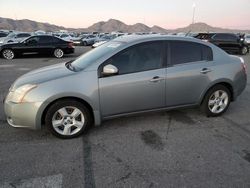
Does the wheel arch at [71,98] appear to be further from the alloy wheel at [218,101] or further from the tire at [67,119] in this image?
the alloy wheel at [218,101]

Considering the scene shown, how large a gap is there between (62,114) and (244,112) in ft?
12.6

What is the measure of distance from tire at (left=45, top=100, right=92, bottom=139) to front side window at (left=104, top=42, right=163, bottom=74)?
872mm

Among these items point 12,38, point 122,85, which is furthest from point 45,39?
point 122,85

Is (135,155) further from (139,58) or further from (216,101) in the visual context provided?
(216,101)

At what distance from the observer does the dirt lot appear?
292 centimetres

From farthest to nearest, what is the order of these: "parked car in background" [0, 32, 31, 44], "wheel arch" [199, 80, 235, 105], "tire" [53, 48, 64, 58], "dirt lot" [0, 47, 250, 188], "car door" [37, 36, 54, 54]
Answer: "parked car in background" [0, 32, 31, 44]
"tire" [53, 48, 64, 58]
"car door" [37, 36, 54, 54]
"wheel arch" [199, 80, 235, 105]
"dirt lot" [0, 47, 250, 188]

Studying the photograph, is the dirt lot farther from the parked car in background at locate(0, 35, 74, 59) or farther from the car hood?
the parked car in background at locate(0, 35, 74, 59)

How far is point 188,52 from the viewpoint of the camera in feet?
15.0

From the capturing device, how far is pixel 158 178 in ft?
9.66

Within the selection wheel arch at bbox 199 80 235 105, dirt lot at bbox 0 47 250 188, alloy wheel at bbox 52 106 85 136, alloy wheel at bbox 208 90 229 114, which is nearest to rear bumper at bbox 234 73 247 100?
wheel arch at bbox 199 80 235 105

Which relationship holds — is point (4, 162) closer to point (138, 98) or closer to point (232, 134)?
point (138, 98)

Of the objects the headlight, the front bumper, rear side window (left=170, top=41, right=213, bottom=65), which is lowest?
the front bumper

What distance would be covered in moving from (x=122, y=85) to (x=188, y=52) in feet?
4.90

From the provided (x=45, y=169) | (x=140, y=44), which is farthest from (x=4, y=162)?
(x=140, y=44)
